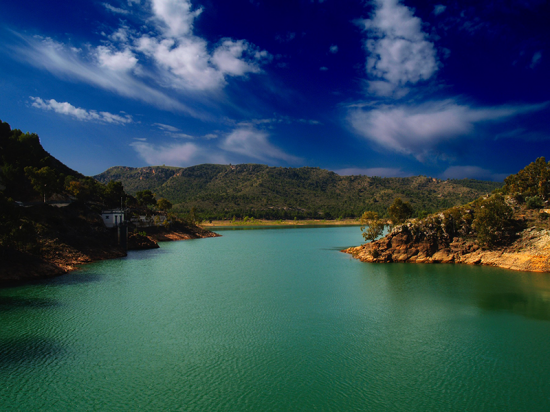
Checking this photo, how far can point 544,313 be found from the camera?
78.4 feet

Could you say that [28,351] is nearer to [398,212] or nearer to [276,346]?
[276,346]

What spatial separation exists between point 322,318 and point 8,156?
65.7 m

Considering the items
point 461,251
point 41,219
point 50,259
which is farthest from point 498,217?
point 41,219

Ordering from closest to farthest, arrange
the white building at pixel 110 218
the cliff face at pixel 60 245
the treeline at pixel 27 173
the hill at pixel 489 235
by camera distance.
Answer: the cliff face at pixel 60 245 < the hill at pixel 489 235 < the treeline at pixel 27 173 < the white building at pixel 110 218

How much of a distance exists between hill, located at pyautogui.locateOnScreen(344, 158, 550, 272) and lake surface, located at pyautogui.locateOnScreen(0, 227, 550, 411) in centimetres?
806

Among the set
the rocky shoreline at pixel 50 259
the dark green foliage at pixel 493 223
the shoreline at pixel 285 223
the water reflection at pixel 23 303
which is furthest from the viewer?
the shoreline at pixel 285 223

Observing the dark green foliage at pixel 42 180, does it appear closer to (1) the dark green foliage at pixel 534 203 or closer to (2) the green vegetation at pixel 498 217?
(2) the green vegetation at pixel 498 217

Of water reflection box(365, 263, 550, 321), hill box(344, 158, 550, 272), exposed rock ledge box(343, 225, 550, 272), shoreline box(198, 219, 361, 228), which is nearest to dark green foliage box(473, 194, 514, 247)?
hill box(344, 158, 550, 272)

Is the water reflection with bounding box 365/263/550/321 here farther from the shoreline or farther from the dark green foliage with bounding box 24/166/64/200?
the shoreline

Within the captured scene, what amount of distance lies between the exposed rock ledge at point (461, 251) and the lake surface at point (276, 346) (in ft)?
21.0

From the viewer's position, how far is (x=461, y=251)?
151ft

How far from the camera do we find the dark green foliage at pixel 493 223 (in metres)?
43.2

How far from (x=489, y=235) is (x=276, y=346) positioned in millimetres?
38274

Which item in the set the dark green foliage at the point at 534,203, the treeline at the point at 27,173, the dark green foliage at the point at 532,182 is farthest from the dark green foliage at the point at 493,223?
the treeline at the point at 27,173
